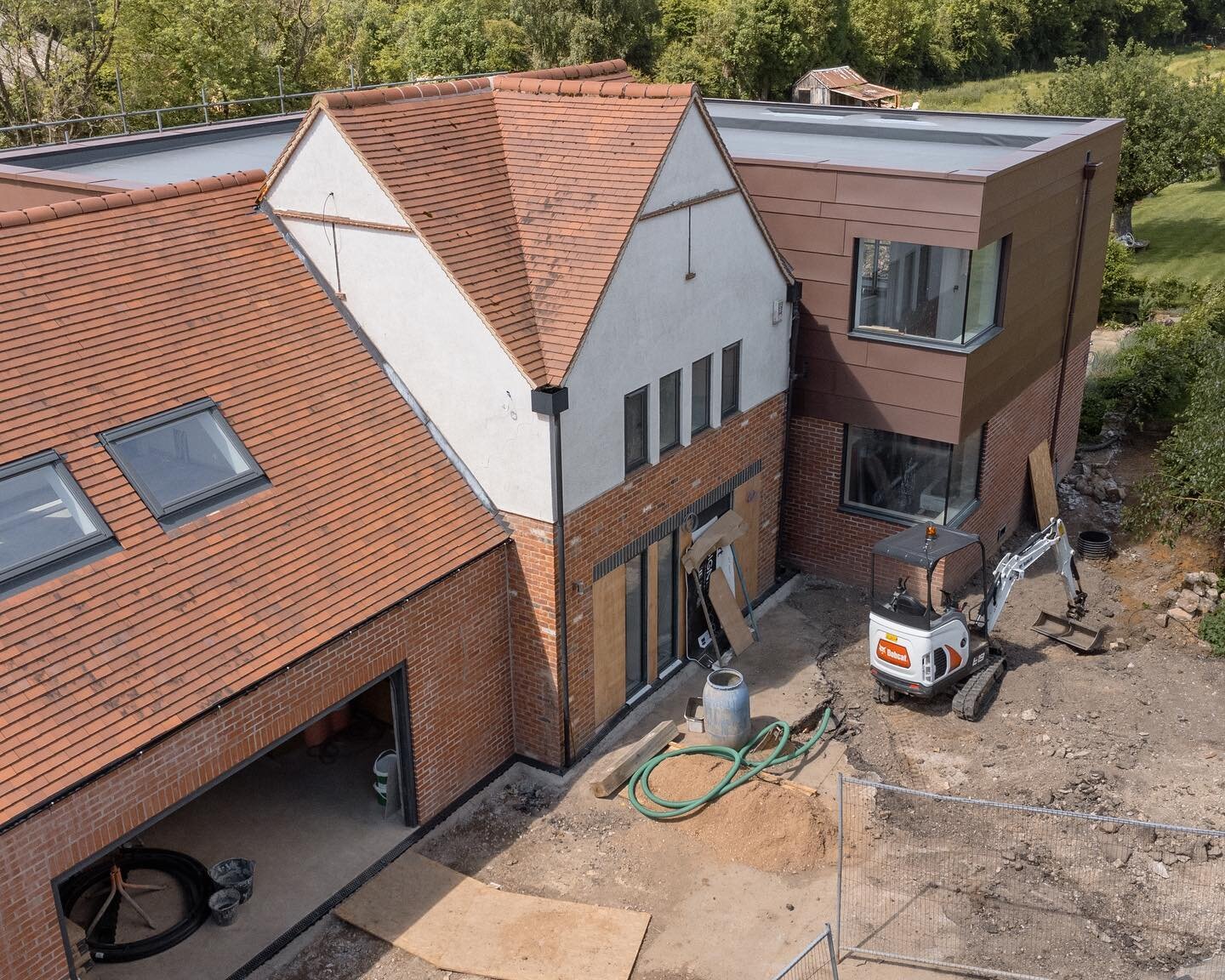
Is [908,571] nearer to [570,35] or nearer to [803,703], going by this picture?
[803,703]

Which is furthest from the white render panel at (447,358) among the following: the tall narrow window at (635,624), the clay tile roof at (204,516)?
the tall narrow window at (635,624)

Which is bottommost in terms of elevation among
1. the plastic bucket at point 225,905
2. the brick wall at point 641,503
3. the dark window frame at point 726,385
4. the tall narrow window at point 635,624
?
the plastic bucket at point 225,905

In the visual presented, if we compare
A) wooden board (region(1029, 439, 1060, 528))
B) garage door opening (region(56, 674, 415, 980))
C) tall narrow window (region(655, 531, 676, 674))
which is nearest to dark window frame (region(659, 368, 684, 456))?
tall narrow window (region(655, 531, 676, 674))

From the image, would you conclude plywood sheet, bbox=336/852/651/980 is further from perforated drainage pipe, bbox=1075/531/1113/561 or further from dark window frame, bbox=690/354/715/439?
perforated drainage pipe, bbox=1075/531/1113/561

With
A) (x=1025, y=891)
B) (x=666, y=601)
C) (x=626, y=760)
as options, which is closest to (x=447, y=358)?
(x=666, y=601)

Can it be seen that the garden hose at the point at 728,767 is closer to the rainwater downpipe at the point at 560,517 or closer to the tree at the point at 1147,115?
the rainwater downpipe at the point at 560,517

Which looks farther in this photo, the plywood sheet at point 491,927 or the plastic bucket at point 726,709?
the plastic bucket at point 726,709
